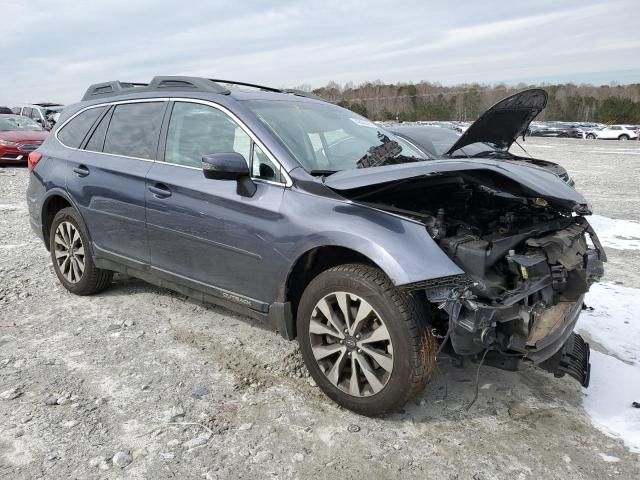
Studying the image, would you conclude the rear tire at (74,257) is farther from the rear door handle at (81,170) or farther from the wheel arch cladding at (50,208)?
the rear door handle at (81,170)

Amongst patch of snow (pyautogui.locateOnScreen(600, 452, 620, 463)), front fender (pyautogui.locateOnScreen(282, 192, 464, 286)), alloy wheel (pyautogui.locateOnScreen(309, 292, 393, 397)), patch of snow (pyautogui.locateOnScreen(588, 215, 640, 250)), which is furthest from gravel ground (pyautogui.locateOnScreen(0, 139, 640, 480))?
patch of snow (pyautogui.locateOnScreen(588, 215, 640, 250))

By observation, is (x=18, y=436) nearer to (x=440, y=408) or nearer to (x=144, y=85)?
(x=440, y=408)

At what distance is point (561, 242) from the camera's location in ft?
9.83

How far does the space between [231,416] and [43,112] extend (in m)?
22.9

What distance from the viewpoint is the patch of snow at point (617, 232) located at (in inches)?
264

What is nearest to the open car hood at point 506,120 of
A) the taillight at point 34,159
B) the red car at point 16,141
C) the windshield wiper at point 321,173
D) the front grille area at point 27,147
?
the windshield wiper at point 321,173

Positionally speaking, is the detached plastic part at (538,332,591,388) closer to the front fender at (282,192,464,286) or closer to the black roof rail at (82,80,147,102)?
the front fender at (282,192,464,286)

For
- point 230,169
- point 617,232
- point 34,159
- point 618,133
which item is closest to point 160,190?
point 230,169

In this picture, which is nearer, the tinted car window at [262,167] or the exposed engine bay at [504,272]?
the exposed engine bay at [504,272]

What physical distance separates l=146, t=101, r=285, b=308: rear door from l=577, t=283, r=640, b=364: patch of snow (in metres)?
2.61

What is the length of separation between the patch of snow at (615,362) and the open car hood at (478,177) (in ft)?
3.80

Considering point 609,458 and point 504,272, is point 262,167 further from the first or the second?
point 609,458

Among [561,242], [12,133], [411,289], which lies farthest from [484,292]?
[12,133]

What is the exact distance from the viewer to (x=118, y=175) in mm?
4109
